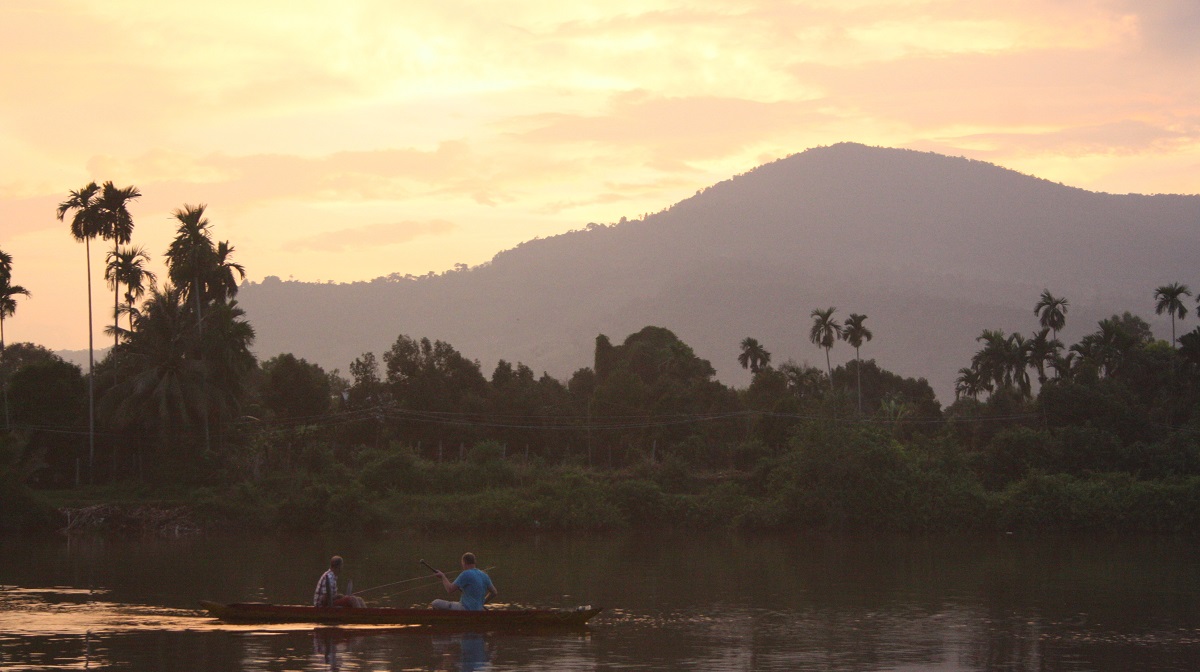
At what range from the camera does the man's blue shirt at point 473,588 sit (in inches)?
1019

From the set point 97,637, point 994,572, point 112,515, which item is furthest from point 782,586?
point 112,515

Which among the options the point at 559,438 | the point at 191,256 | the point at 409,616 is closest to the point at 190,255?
the point at 191,256

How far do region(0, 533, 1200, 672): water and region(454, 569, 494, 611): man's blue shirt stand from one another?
0.76 metres

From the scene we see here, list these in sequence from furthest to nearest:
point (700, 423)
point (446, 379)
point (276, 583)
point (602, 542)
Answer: point (446, 379) < point (700, 423) < point (602, 542) < point (276, 583)

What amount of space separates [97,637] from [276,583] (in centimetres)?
1090

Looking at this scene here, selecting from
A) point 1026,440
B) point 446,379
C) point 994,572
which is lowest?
point 994,572

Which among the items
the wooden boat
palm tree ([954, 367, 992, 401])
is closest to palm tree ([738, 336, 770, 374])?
palm tree ([954, 367, 992, 401])

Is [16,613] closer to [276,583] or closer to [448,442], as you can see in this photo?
[276,583]

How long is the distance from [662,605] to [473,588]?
6.88 metres

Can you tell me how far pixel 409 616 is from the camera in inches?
1013

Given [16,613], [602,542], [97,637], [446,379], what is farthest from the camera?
[446,379]

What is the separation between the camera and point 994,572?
39.8 m

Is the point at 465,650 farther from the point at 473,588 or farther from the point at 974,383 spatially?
the point at 974,383

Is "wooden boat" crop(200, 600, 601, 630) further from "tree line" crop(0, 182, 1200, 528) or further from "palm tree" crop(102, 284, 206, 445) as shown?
"palm tree" crop(102, 284, 206, 445)
